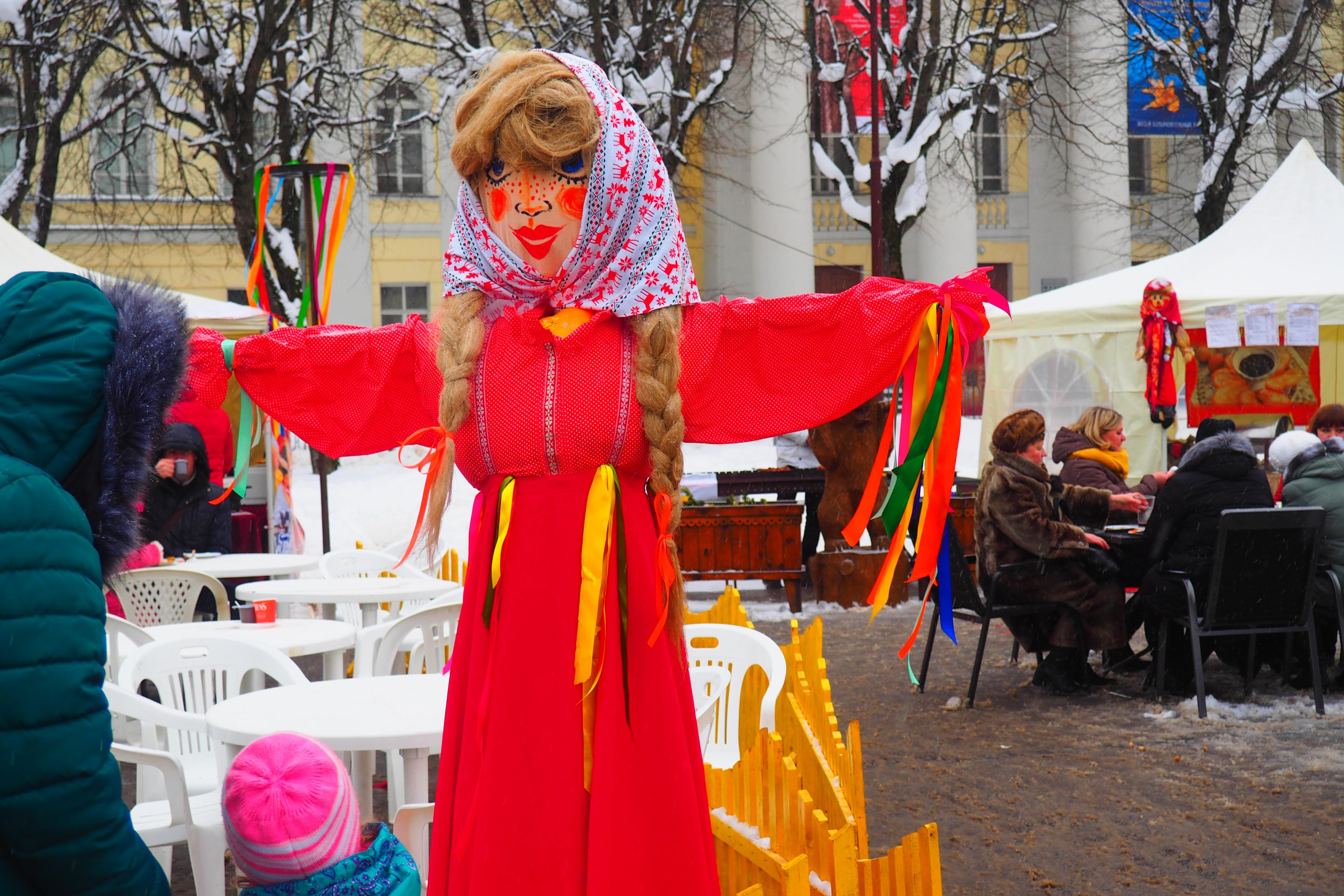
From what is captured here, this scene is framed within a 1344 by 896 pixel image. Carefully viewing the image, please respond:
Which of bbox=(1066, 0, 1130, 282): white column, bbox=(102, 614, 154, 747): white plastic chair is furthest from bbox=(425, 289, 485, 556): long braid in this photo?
bbox=(1066, 0, 1130, 282): white column

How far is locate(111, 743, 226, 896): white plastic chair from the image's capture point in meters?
3.33

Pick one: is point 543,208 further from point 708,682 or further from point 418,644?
point 418,644

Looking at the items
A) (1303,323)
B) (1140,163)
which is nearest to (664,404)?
(1303,323)

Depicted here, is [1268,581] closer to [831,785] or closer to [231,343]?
[831,785]

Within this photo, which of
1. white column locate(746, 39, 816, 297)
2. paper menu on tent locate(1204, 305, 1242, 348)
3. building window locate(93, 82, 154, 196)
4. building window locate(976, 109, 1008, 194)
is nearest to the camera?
paper menu on tent locate(1204, 305, 1242, 348)

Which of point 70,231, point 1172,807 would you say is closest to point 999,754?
point 1172,807

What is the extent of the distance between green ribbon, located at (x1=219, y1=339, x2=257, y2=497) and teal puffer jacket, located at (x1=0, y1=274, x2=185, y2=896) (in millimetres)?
1086

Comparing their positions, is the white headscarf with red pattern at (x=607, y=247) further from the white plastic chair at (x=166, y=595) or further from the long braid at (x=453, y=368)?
the white plastic chair at (x=166, y=595)

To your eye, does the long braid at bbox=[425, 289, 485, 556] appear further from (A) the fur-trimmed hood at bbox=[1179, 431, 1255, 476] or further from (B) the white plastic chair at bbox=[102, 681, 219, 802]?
(A) the fur-trimmed hood at bbox=[1179, 431, 1255, 476]

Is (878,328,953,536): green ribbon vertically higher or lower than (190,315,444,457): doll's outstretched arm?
lower

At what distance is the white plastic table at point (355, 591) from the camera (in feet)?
19.2

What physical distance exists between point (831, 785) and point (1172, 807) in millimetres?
2509

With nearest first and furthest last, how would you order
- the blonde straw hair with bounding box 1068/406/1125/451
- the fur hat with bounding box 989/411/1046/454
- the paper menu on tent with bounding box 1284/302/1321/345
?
1. the fur hat with bounding box 989/411/1046/454
2. the blonde straw hair with bounding box 1068/406/1125/451
3. the paper menu on tent with bounding box 1284/302/1321/345

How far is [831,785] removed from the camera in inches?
119
